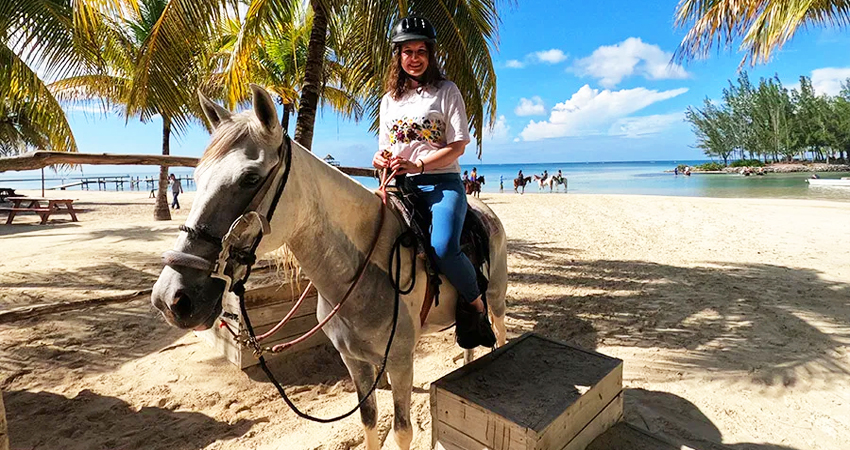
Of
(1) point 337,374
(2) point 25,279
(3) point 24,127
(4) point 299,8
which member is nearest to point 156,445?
(1) point 337,374

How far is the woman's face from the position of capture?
7.56 ft

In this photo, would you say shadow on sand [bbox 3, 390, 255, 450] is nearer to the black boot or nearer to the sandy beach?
the sandy beach

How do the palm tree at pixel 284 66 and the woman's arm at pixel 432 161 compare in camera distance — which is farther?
the palm tree at pixel 284 66

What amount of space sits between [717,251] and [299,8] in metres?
9.92

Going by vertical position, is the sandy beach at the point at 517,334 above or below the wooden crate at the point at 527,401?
below

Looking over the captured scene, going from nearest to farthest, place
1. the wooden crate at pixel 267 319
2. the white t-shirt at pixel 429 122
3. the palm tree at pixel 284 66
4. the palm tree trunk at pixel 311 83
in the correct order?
1. the white t-shirt at pixel 429 122
2. the wooden crate at pixel 267 319
3. the palm tree trunk at pixel 311 83
4. the palm tree at pixel 284 66

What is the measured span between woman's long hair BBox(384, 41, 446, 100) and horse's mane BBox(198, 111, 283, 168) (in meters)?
1.17

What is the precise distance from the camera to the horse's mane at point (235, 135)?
54.1 inches

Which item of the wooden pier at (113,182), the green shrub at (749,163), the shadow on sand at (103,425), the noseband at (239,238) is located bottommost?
the shadow on sand at (103,425)

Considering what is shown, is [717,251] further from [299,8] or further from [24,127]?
[24,127]

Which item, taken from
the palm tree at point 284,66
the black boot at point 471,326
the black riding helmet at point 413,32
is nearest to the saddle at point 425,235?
the black boot at point 471,326

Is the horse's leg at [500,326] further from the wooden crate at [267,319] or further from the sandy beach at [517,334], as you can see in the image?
the wooden crate at [267,319]

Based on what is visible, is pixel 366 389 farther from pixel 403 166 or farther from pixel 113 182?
pixel 113 182

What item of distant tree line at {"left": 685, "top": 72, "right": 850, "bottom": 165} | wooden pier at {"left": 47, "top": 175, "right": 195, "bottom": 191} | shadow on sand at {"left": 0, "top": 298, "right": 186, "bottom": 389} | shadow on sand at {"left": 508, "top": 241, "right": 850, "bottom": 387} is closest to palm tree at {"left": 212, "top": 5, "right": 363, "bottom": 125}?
shadow on sand at {"left": 0, "top": 298, "right": 186, "bottom": 389}
